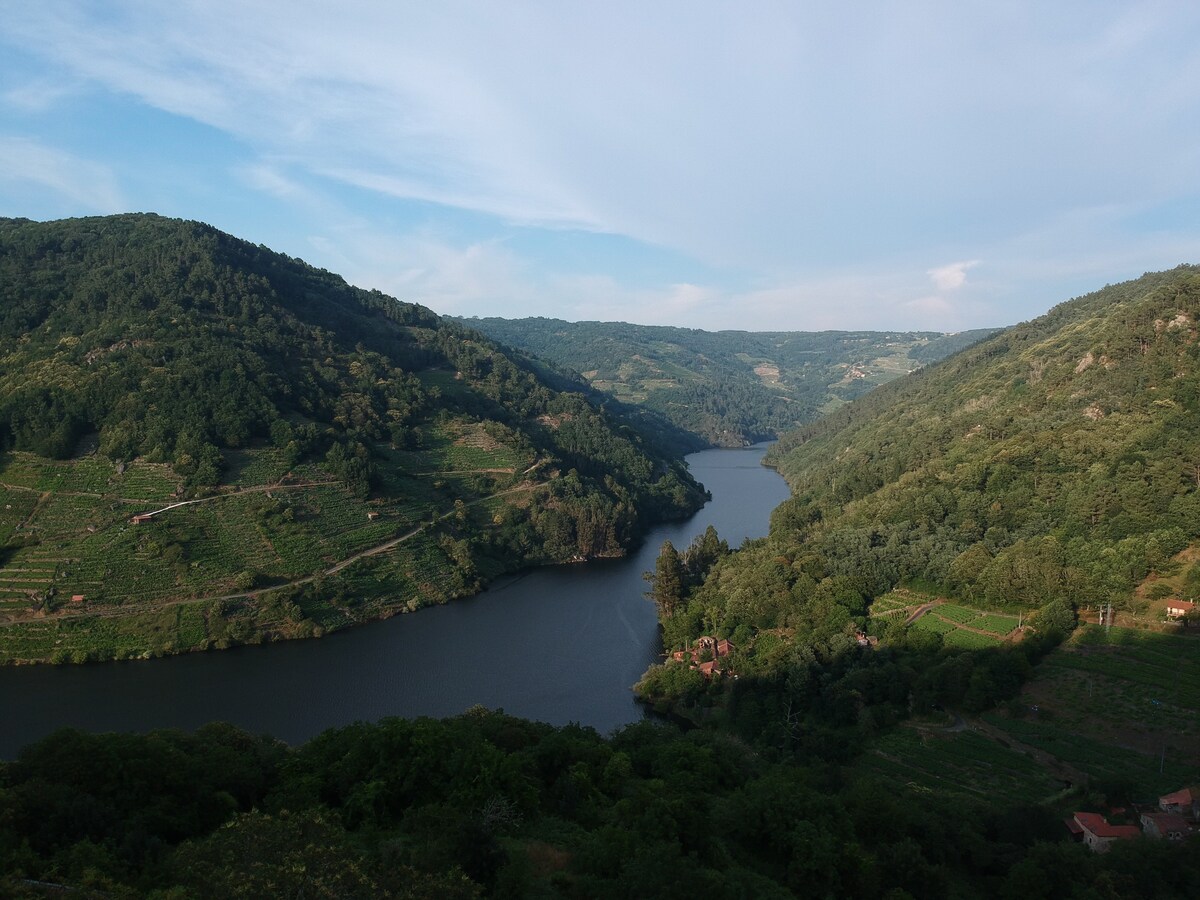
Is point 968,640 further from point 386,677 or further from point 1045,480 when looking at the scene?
point 386,677

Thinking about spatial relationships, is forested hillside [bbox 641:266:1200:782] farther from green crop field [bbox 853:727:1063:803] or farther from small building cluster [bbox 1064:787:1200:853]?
small building cluster [bbox 1064:787:1200:853]

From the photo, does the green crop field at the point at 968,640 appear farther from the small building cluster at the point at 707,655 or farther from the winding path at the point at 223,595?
the winding path at the point at 223,595

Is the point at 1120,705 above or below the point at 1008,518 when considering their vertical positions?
below

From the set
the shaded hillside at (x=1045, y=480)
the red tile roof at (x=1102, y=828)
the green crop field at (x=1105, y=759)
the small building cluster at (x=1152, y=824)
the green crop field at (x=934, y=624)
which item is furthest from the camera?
the shaded hillside at (x=1045, y=480)

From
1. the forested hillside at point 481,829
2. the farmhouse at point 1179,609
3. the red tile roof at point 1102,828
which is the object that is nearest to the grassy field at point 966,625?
the farmhouse at point 1179,609

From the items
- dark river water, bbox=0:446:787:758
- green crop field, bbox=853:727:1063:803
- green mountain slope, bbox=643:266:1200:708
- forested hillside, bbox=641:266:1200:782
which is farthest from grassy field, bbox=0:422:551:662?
green crop field, bbox=853:727:1063:803

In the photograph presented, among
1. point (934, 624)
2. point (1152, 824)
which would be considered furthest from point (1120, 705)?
point (934, 624)
